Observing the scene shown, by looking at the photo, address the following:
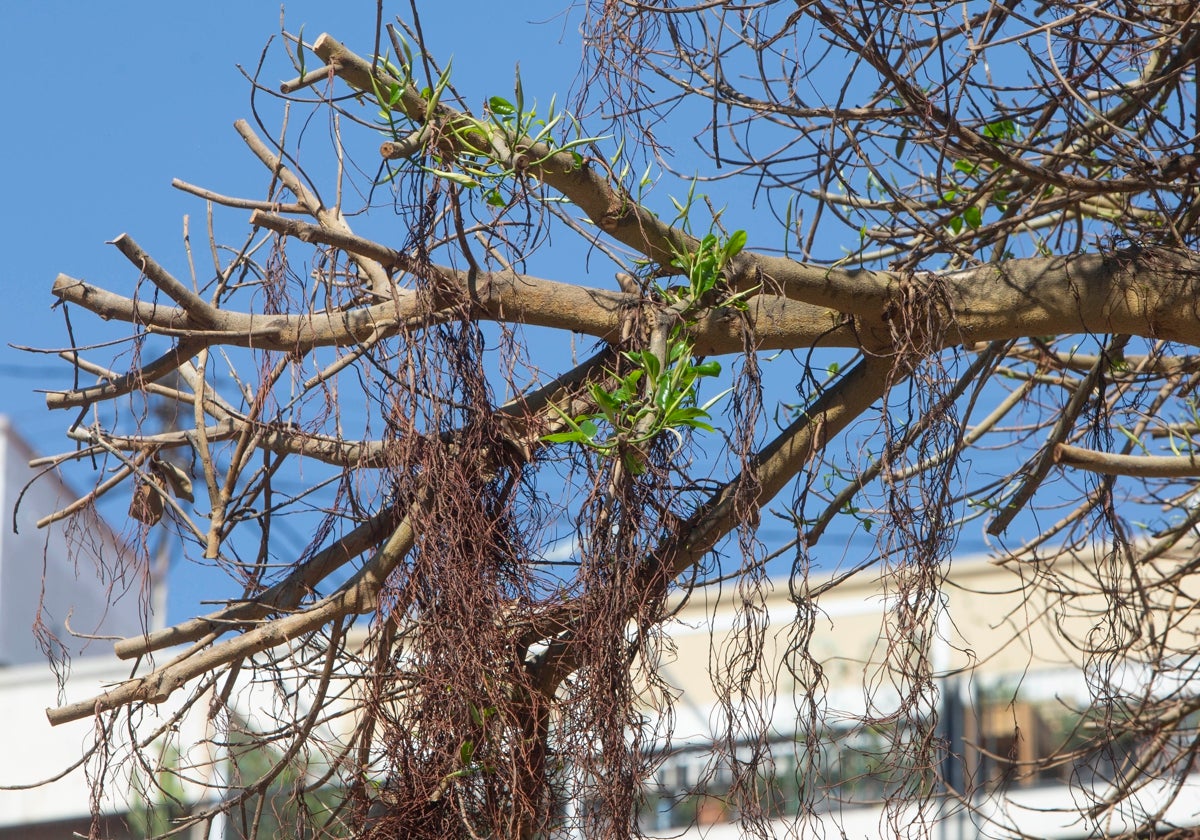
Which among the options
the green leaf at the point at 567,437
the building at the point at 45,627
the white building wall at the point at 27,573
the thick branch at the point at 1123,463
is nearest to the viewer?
the green leaf at the point at 567,437

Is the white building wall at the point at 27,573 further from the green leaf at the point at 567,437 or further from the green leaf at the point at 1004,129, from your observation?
the green leaf at the point at 567,437

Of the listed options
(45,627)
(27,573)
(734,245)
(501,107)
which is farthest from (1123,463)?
(27,573)

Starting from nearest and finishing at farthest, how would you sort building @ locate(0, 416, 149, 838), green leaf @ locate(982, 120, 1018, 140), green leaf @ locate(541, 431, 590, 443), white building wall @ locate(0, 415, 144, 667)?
green leaf @ locate(541, 431, 590, 443) < building @ locate(0, 416, 149, 838) < green leaf @ locate(982, 120, 1018, 140) < white building wall @ locate(0, 415, 144, 667)

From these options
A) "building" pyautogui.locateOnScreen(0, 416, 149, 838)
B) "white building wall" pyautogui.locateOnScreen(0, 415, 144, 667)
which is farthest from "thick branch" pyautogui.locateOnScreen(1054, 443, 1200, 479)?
"white building wall" pyautogui.locateOnScreen(0, 415, 144, 667)

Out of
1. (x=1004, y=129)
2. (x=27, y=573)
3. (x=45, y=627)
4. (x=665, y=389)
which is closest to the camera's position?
(x=665, y=389)

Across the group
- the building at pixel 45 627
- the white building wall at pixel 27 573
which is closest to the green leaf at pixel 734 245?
the building at pixel 45 627

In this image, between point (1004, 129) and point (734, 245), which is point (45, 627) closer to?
point (734, 245)

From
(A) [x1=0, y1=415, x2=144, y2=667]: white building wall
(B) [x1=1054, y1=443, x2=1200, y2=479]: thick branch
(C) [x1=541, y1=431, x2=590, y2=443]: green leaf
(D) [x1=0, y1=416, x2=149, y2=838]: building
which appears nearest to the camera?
(C) [x1=541, y1=431, x2=590, y2=443]: green leaf

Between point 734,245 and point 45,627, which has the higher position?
point 734,245

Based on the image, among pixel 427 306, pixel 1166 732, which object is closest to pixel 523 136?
pixel 427 306

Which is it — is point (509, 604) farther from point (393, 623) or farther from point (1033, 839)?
point (1033, 839)

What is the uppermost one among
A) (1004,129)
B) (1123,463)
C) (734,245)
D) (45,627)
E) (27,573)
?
(27,573)

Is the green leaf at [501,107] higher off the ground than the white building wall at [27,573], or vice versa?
the white building wall at [27,573]

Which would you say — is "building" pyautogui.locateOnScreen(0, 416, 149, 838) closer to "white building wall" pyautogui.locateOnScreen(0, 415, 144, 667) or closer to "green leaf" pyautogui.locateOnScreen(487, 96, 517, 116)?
"white building wall" pyautogui.locateOnScreen(0, 415, 144, 667)
